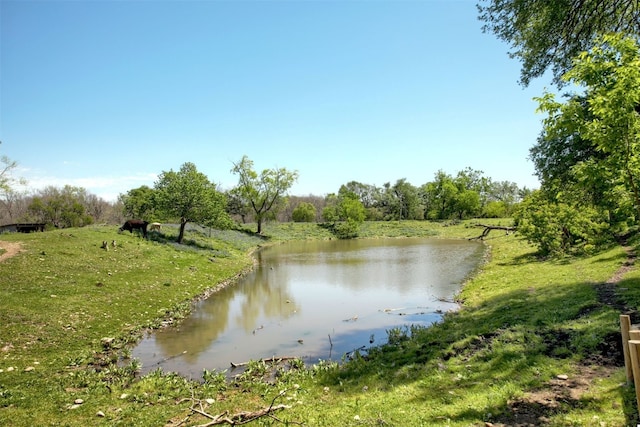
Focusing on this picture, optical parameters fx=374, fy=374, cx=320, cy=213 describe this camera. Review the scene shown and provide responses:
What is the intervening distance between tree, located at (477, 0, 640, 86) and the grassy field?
28.4ft

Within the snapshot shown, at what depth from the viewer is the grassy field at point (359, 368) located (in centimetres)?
692

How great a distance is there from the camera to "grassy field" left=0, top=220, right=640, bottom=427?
22.7ft

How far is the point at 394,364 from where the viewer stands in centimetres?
1031

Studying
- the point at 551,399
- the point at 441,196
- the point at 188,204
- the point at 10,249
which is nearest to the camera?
the point at 551,399

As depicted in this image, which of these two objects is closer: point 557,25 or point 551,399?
point 551,399

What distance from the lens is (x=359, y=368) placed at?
10.4 m

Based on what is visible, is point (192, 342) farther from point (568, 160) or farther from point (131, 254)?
point (568, 160)

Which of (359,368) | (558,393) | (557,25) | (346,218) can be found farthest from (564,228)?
(346,218)

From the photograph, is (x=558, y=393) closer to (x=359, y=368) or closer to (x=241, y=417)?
(x=359, y=368)

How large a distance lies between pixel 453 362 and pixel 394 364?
1.59m

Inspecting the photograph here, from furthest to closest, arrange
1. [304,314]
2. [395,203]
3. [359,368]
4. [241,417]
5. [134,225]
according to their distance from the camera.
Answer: [395,203], [134,225], [304,314], [359,368], [241,417]

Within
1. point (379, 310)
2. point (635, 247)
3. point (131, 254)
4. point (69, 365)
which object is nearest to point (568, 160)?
point (635, 247)

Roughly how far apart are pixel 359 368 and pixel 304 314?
8.15 metres

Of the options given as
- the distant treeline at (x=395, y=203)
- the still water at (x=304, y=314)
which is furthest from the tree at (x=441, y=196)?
the still water at (x=304, y=314)
